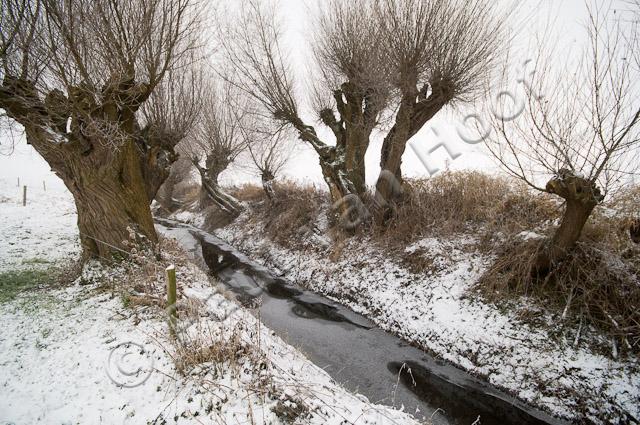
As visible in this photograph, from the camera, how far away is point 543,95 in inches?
163

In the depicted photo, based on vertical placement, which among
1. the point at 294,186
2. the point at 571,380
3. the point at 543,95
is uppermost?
the point at 543,95

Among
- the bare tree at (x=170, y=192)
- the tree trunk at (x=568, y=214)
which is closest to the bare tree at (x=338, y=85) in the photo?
the tree trunk at (x=568, y=214)

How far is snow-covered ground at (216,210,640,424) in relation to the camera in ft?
12.0

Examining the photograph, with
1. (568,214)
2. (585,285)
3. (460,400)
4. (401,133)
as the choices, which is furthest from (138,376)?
(401,133)

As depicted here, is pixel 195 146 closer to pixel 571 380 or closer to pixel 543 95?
pixel 543 95

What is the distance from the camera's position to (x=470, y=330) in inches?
191

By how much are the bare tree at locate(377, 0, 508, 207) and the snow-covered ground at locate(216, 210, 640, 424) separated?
3342mm

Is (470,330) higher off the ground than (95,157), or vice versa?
(95,157)

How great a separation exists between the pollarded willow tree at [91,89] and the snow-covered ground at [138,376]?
1.47m

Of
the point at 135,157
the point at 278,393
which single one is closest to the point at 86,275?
the point at 135,157

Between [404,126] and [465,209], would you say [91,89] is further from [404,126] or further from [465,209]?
[465,209]

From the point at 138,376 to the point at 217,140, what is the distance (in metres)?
11.9

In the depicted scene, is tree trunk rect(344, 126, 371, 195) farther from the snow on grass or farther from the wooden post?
the snow on grass

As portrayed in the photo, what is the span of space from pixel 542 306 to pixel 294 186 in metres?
9.39
